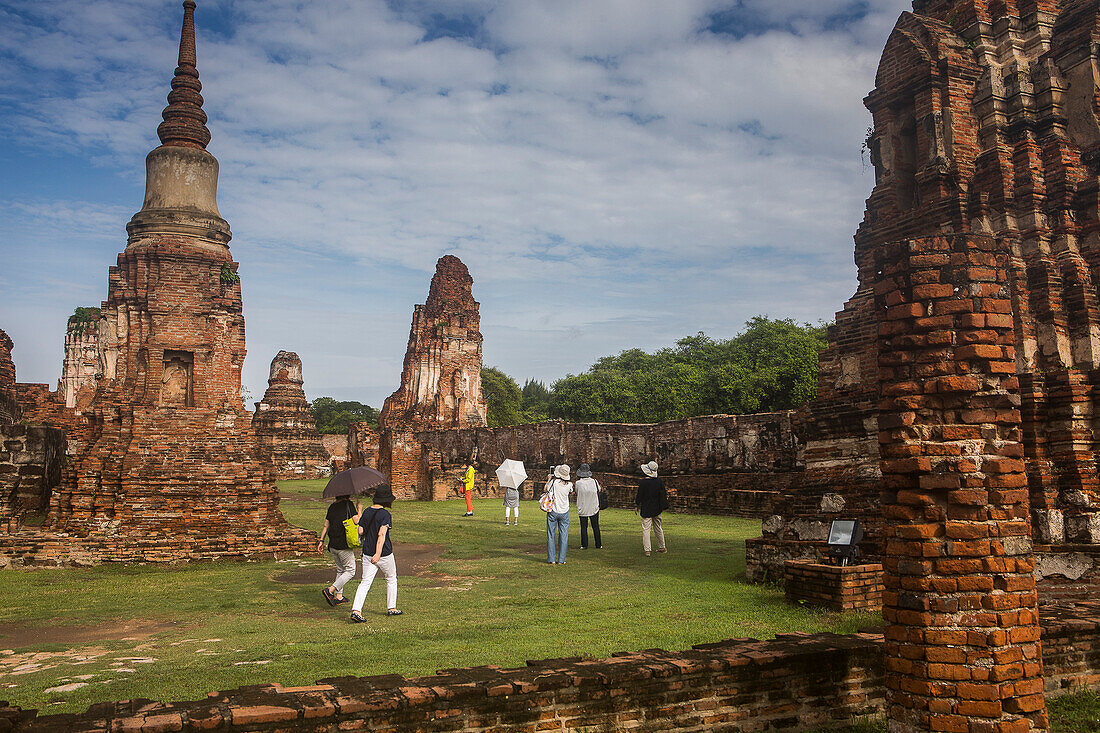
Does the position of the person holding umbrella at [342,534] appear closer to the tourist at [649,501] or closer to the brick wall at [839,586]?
the tourist at [649,501]

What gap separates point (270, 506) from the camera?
1141cm

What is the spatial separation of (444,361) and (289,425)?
806 cm

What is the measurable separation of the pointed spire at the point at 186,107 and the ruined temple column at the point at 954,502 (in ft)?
45.5

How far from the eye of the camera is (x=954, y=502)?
156 inches

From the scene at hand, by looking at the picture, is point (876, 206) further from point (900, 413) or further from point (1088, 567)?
point (900, 413)

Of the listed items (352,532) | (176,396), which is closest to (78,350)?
(176,396)

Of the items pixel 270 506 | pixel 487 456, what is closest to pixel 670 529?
pixel 270 506

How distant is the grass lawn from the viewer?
5086mm

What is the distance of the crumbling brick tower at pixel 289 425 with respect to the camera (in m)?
32.8

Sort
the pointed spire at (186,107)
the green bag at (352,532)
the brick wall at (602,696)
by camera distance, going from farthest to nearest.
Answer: the pointed spire at (186,107), the green bag at (352,532), the brick wall at (602,696)

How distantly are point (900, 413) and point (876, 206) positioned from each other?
621 centimetres

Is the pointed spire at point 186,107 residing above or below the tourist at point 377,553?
above

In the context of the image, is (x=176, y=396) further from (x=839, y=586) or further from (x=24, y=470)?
(x=839, y=586)

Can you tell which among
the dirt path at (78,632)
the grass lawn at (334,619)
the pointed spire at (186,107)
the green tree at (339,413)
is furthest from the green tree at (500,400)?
the dirt path at (78,632)
